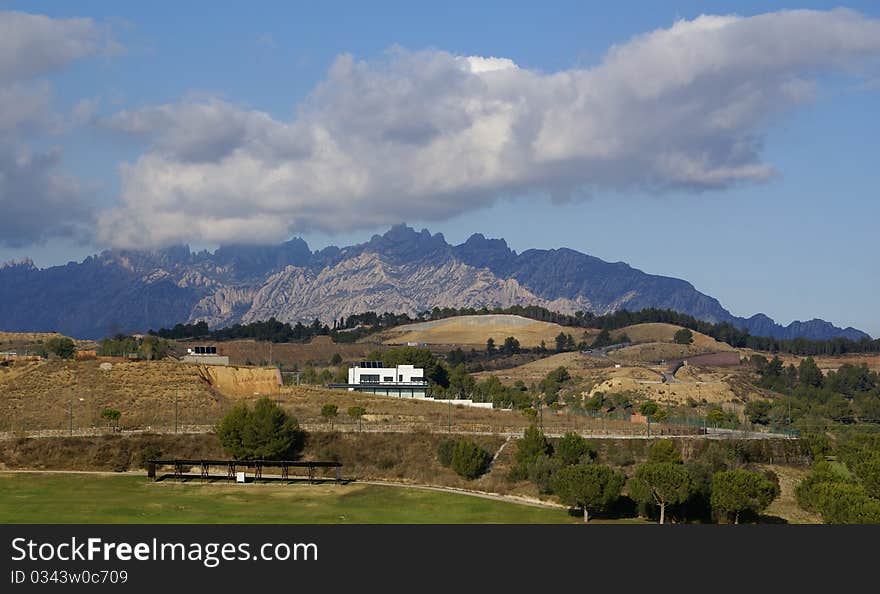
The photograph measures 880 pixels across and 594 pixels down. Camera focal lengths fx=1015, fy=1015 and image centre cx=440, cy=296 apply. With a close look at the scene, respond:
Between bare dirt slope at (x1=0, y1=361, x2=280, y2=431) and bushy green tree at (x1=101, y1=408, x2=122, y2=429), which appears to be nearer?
bushy green tree at (x1=101, y1=408, x2=122, y2=429)

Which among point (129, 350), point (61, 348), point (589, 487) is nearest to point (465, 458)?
point (589, 487)

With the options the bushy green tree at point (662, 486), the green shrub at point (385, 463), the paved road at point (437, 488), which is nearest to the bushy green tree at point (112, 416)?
the paved road at point (437, 488)

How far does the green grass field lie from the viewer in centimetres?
7300

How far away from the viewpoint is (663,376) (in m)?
199

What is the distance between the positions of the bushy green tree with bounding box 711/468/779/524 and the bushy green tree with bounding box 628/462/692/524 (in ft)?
7.74

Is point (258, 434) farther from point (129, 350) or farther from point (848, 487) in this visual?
point (129, 350)

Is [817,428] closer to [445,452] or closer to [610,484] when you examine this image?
[445,452]

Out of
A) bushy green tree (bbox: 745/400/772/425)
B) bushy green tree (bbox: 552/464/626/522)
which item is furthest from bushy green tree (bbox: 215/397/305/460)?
bushy green tree (bbox: 745/400/772/425)

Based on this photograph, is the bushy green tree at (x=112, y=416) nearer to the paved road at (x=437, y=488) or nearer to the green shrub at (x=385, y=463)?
the paved road at (x=437, y=488)

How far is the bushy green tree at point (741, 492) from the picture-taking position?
73688mm

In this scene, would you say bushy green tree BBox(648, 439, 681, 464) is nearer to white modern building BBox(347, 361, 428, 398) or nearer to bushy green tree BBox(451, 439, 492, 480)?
bushy green tree BBox(451, 439, 492, 480)

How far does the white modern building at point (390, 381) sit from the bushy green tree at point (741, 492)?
285 feet
